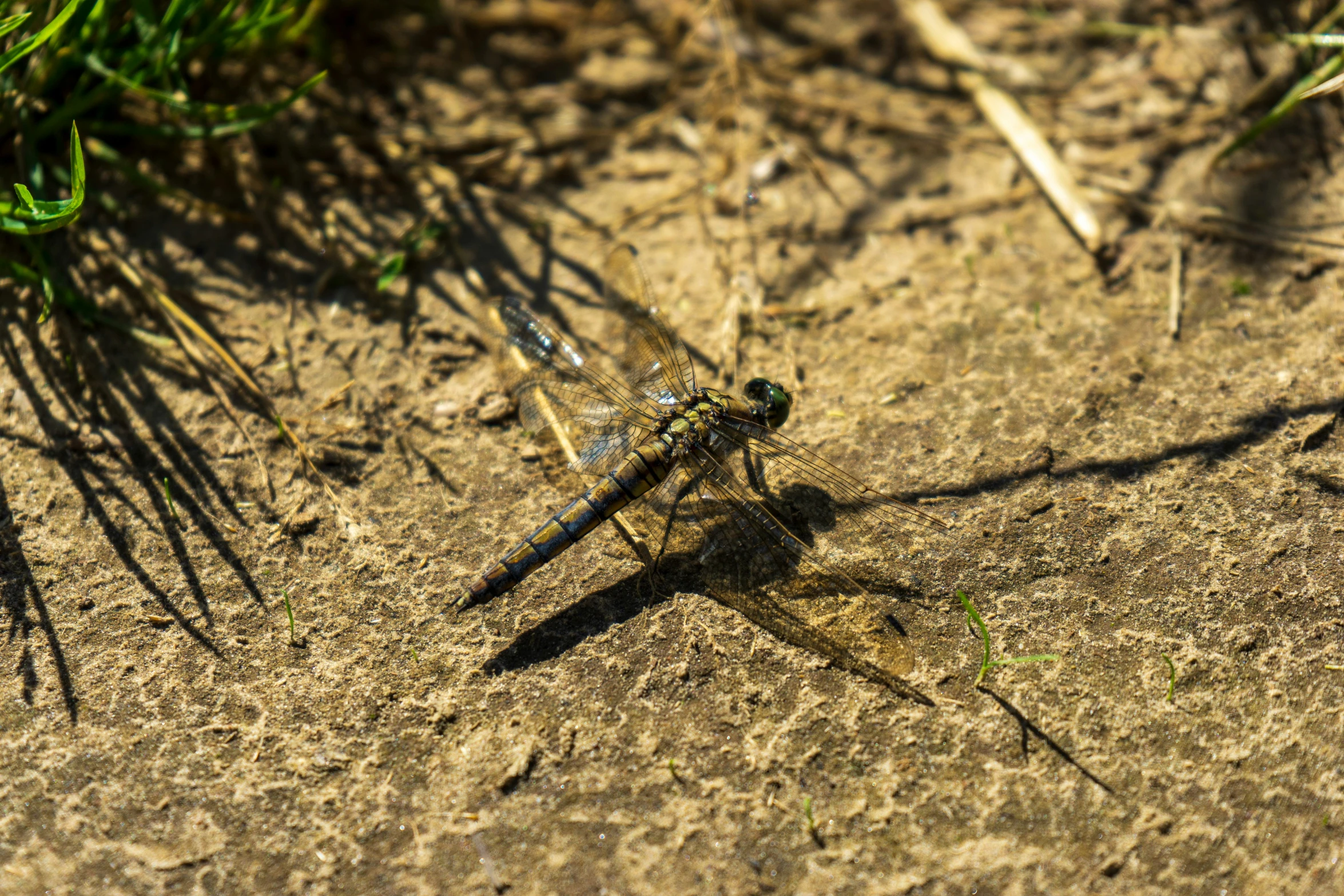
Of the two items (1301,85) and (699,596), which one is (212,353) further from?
(1301,85)

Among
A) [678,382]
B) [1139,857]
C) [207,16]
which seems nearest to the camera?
[1139,857]

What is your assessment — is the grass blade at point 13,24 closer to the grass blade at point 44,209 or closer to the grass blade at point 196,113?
the grass blade at point 44,209

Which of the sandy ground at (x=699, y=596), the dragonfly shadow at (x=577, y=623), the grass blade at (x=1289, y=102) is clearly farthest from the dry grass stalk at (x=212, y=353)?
the grass blade at (x=1289, y=102)

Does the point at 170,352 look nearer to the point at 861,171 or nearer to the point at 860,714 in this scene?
the point at 860,714

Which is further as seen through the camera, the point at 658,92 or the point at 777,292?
the point at 658,92

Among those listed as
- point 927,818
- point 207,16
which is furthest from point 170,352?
point 927,818

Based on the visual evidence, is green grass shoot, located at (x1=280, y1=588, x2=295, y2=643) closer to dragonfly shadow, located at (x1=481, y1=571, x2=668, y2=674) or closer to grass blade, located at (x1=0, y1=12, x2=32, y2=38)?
dragonfly shadow, located at (x1=481, y1=571, x2=668, y2=674)
